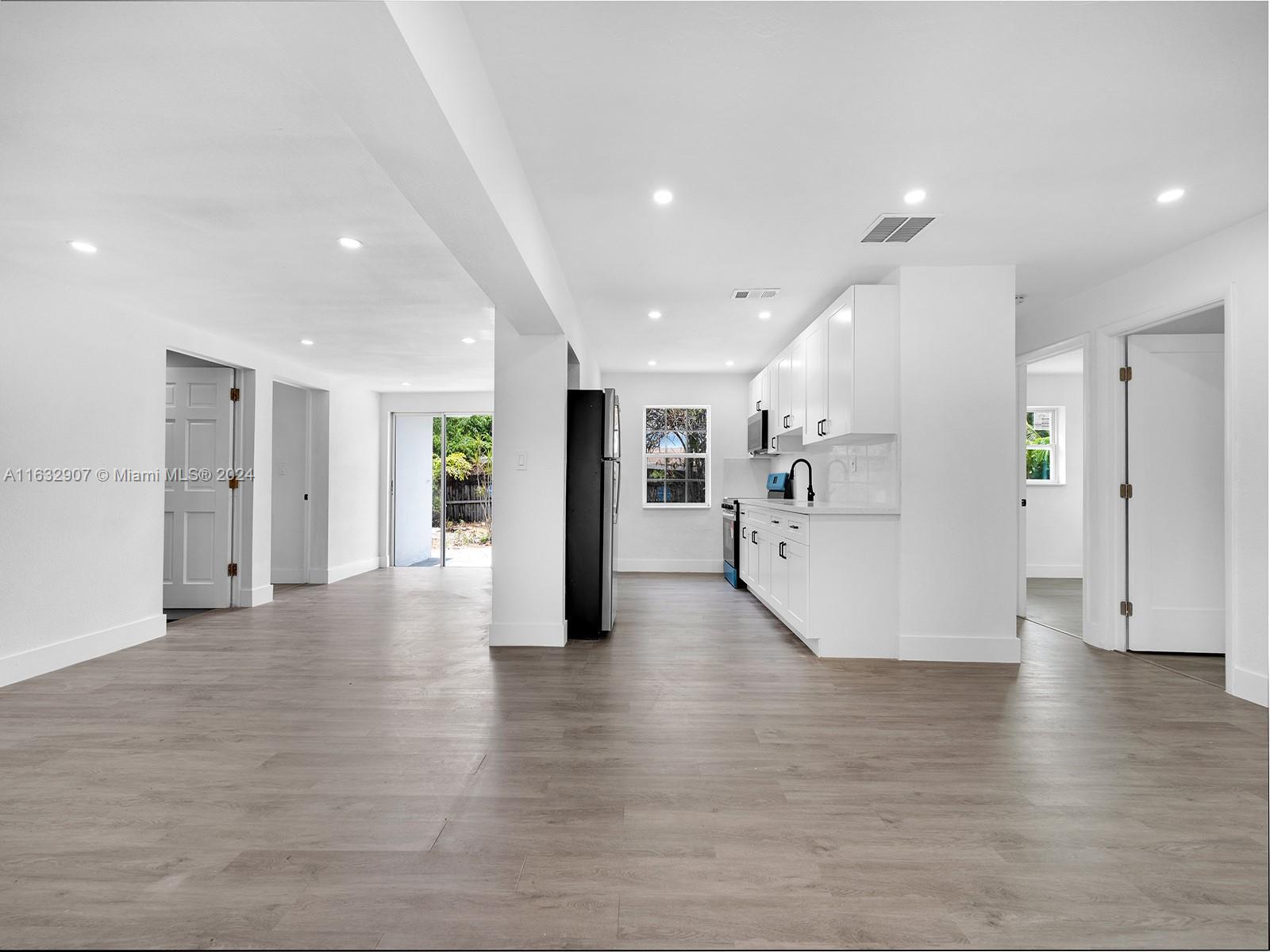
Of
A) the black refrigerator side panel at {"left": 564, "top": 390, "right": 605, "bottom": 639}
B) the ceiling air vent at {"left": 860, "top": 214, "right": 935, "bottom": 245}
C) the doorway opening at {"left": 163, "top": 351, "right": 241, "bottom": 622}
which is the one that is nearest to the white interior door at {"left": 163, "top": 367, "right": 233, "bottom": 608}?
the doorway opening at {"left": 163, "top": 351, "right": 241, "bottom": 622}

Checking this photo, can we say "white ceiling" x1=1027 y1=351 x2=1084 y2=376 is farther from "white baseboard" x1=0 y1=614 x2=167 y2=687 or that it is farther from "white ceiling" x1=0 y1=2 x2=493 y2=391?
"white baseboard" x1=0 y1=614 x2=167 y2=687

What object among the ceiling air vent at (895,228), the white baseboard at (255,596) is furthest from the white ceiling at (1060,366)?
the white baseboard at (255,596)

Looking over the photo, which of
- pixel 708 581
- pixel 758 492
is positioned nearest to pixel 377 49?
pixel 708 581

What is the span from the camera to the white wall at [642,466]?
26.2 ft

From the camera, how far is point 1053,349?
15.8ft

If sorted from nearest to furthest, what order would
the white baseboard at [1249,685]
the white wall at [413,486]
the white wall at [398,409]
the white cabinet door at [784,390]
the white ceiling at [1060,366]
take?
the white baseboard at [1249,685] → the white cabinet door at [784,390] → the white ceiling at [1060,366] → the white wall at [398,409] → the white wall at [413,486]

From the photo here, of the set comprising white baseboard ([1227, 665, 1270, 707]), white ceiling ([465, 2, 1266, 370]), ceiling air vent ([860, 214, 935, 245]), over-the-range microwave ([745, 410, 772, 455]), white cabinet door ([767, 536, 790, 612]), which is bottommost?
white baseboard ([1227, 665, 1270, 707])

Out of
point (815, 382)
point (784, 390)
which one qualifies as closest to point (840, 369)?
point (815, 382)

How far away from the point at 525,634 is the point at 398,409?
5432 millimetres

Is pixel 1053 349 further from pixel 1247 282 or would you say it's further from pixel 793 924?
pixel 793 924

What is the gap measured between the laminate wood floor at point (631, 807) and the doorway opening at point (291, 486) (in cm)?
380

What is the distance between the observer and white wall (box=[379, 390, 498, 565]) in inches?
345

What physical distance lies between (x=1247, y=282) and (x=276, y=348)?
6976mm

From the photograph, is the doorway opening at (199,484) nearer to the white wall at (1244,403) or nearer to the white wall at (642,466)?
the white wall at (642,466)
